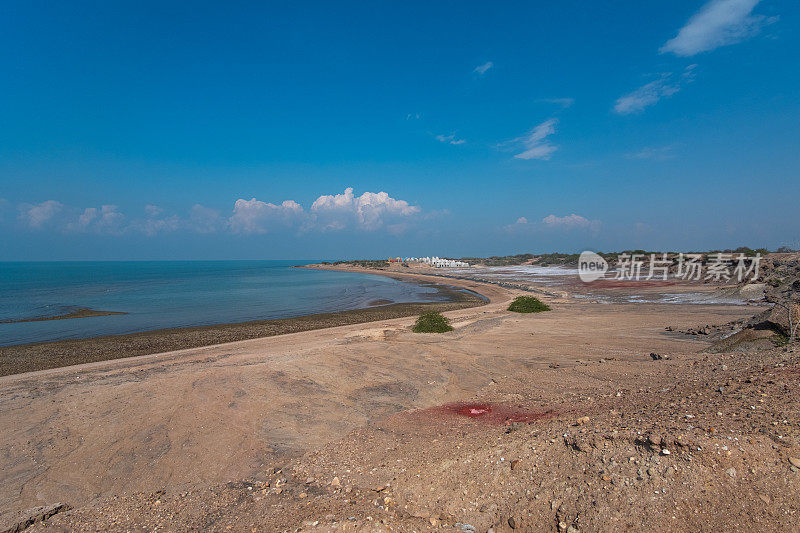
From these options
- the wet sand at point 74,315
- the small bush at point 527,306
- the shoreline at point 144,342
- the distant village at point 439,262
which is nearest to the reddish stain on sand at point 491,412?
the shoreline at point 144,342

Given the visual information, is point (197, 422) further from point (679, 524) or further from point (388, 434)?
point (679, 524)

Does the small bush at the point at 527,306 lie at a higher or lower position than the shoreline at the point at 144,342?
higher

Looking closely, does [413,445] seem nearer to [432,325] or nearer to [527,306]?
[432,325]

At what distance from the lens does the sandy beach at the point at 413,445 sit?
376 cm

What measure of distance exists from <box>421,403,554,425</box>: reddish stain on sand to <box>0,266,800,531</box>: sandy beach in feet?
0.20

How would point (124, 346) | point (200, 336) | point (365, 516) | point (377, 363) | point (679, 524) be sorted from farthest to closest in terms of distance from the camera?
point (200, 336) → point (124, 346) → point (377, 363) → point (365, 516) → point (679, 524)

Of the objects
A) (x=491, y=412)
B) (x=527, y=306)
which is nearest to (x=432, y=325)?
(x=527, y=306)

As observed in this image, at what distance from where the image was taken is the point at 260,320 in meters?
24.9

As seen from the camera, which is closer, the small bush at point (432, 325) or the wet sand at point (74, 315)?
the small bush at point (432, 325)

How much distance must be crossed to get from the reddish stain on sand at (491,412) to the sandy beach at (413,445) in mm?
60

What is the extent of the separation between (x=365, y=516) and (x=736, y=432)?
13.9 feet

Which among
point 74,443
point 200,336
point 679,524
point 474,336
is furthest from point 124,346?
point 679,524

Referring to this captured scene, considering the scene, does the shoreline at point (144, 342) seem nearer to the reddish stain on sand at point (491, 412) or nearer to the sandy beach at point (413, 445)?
the sandy beach at point (413, 445)

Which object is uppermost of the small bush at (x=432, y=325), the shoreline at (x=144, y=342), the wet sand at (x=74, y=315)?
the small bush at (x=432, y=325)
